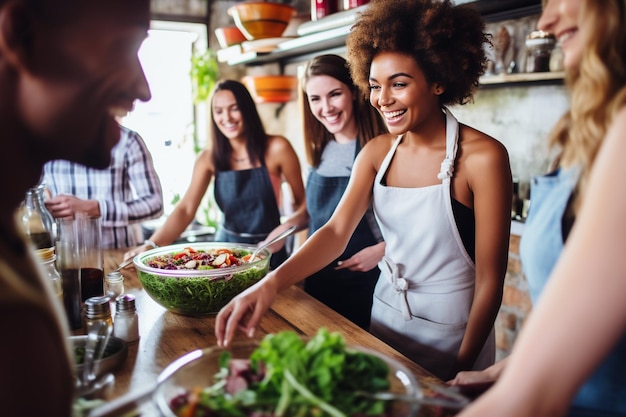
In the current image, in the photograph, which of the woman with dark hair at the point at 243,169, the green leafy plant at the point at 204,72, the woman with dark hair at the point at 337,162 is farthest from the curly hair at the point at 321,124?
the green leafy plant at the point at 204,72

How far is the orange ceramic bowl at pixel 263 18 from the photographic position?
3.20 meters

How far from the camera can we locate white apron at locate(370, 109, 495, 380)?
1708mm

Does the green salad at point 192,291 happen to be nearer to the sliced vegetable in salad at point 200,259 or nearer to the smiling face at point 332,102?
the sliced vegetable in salad at point 200,259

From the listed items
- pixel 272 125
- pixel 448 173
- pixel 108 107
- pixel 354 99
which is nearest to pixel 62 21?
pixel 108 107

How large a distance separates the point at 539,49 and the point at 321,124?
1.05 meters

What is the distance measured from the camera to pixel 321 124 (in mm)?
2645

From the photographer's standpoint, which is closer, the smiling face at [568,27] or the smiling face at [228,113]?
the smiling face at [568,27]

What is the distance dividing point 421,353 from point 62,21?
1436 millimetres

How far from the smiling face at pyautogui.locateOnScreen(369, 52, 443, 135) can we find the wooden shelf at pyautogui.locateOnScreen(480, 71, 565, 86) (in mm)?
890

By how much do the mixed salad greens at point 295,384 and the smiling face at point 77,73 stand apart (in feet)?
1.44

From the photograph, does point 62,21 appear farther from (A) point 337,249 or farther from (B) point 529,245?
(A) point 337,249

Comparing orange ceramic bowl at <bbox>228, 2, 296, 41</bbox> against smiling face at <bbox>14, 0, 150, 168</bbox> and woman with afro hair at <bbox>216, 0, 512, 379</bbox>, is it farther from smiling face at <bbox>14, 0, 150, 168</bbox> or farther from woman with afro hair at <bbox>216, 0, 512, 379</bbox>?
smiling face at <bbox>14, 0, 150, 168</bbox>

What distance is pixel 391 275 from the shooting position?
71.4 inches

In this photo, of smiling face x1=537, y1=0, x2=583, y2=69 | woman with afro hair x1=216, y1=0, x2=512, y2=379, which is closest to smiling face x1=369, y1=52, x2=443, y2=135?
woman with afro hair x1=216, y1=0, x2=512, y2=379
